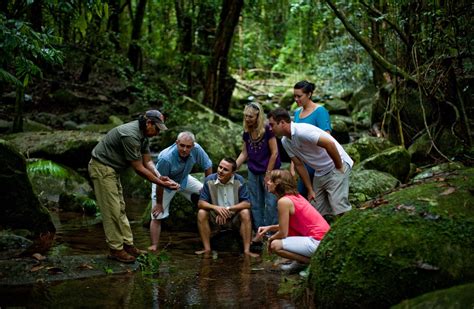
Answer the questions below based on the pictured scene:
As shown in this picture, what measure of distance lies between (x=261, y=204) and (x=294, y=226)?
2000mm

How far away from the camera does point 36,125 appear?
14.9 m

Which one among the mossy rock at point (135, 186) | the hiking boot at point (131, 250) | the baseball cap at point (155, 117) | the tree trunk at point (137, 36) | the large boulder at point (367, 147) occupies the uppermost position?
the tree trunk at point (137, 36)

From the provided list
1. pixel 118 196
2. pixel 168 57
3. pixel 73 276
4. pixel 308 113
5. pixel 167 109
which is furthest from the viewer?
pixel 168 57

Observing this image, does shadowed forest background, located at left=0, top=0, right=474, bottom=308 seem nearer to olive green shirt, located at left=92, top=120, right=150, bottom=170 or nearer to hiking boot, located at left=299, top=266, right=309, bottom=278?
hiking boot, located at left=299, top=266, right=309, bottom=278

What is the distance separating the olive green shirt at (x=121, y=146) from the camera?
580cm

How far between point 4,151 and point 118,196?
1.73 m

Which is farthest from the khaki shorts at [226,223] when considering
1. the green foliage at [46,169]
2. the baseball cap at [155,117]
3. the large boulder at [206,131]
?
the green foliage at [46,169]

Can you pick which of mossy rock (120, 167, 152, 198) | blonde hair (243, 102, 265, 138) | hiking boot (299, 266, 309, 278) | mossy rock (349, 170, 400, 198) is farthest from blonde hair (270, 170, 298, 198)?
mossy rock (120, 167, 152, 198)

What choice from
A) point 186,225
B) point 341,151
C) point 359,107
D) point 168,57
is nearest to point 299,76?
point 359,107

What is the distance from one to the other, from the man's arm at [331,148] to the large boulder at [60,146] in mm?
7408

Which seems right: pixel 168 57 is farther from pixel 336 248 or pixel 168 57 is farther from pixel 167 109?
pixel 336 248

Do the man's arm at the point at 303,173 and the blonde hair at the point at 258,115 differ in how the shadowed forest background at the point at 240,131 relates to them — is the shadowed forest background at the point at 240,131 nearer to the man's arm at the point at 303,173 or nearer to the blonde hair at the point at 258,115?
the man's arm at the point at 303,173

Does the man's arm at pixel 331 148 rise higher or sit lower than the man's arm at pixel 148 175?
higher

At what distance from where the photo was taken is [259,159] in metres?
7.09
